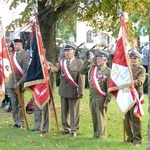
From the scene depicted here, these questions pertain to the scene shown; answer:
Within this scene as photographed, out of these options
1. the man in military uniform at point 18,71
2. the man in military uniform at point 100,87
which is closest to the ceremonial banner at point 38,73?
the man in military uniform at point 18,71

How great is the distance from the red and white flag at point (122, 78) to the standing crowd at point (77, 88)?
0.25 metres

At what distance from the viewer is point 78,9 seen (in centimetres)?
1567

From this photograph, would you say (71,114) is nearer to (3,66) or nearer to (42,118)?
A: (42,118)

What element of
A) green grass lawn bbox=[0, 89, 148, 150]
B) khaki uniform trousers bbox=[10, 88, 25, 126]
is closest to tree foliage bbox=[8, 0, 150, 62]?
khaki uniform trousers bbox=[10, 88, 25, 126]

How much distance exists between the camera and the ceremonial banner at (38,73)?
11898 millimetres

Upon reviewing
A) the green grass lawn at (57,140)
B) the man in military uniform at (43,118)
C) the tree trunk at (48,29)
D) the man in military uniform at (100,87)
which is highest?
the tree trunk at (48,29)

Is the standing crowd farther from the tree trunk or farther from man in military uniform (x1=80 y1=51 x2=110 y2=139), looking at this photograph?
the tree trunk

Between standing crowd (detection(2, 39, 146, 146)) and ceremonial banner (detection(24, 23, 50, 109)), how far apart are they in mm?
313

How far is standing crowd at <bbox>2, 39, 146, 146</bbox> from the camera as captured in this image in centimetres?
1073

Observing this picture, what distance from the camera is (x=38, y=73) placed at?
11.9 meters

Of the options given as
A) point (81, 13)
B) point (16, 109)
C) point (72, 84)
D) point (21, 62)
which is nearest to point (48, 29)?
point (81, 13)

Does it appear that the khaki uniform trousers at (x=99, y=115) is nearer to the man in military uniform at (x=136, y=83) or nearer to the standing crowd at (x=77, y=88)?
the standing crowd at (x=77, y=88)

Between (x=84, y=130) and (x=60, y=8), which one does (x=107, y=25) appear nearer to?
(x=60, y=8)

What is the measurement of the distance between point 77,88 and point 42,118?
3.87ft
